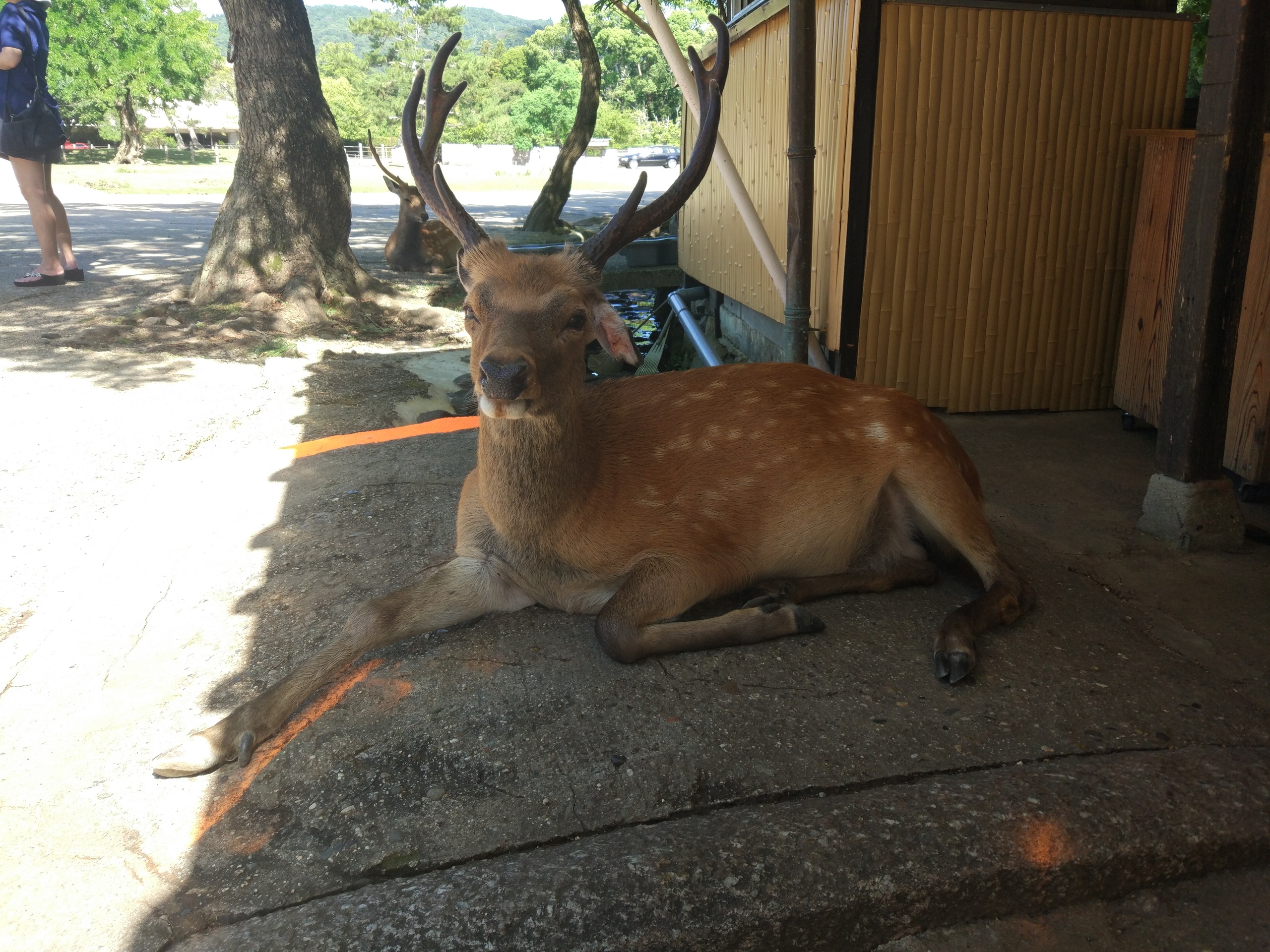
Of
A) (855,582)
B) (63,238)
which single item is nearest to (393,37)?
(63,238)

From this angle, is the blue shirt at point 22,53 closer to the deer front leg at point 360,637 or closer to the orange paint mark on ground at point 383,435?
the orange paint mark on ground at point 383,435

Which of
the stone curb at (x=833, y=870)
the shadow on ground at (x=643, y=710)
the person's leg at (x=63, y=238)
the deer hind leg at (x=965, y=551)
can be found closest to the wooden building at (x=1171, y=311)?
the shadow on ground at (x=643, y=710)

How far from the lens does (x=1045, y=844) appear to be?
1.93 m

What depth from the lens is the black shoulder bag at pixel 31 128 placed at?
809 centimetres

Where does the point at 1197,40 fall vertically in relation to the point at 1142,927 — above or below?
above

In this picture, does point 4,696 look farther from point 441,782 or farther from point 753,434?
point 753,434

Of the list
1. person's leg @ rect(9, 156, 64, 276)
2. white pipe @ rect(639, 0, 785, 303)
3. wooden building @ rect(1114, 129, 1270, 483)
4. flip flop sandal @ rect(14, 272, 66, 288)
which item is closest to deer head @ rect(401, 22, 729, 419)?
white pipe @ rect(639, 0, 785, 303)

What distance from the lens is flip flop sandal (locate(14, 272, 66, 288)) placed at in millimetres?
8922

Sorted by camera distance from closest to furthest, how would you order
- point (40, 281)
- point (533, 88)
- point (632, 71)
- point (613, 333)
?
point (613, 333)
point (40, 281)
point (533, 88)
point (632, 71)

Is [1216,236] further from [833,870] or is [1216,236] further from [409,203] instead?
[409,203]

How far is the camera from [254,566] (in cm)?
Result: 330

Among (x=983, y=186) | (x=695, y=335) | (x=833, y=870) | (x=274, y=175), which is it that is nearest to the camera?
(x=833, y=870)

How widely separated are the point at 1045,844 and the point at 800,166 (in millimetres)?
2800

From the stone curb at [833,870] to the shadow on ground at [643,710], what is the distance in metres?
0.11
